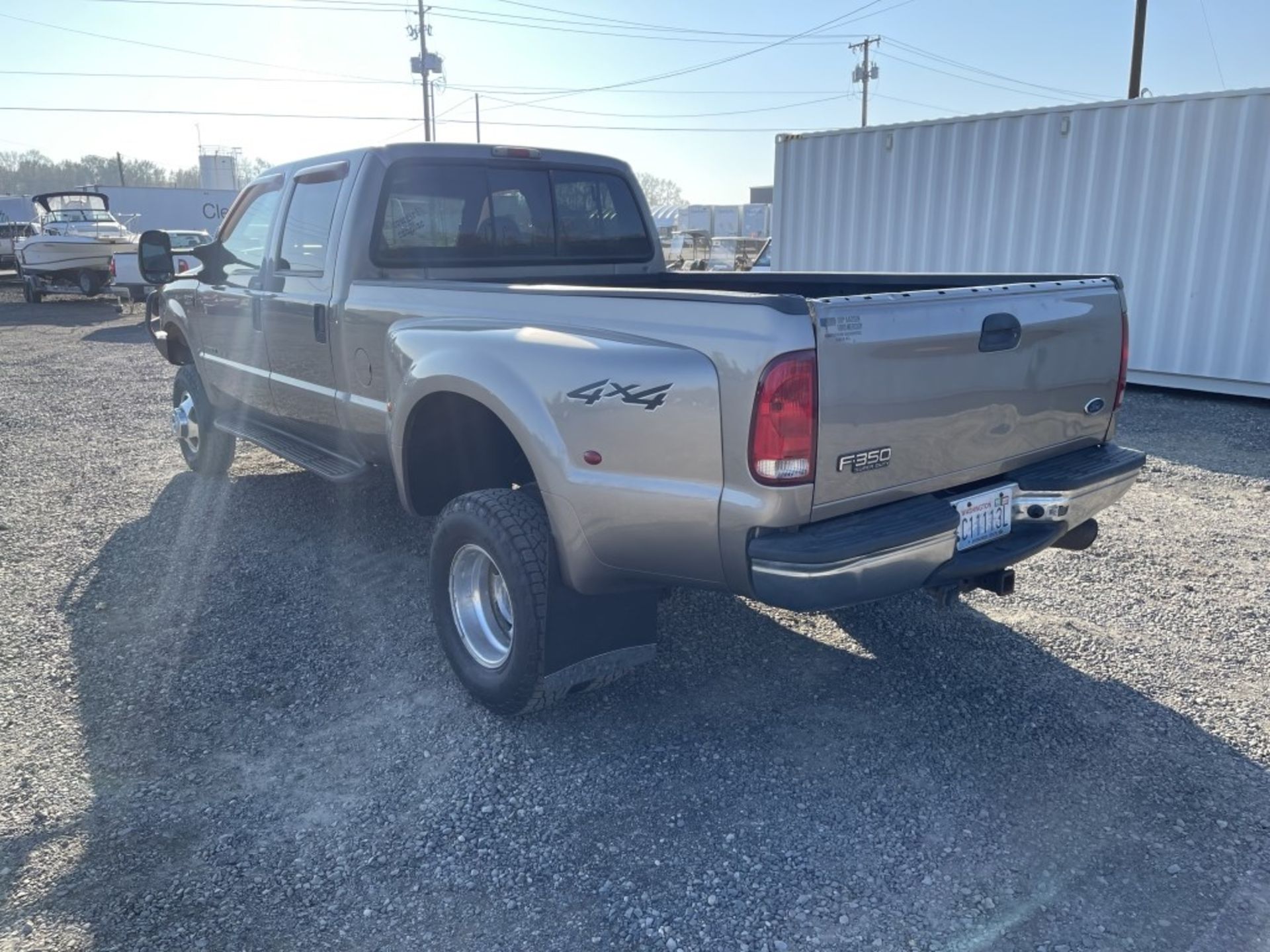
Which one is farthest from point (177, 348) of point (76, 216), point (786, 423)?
point (76, 216)

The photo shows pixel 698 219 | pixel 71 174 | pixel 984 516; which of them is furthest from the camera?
pixel 71 174

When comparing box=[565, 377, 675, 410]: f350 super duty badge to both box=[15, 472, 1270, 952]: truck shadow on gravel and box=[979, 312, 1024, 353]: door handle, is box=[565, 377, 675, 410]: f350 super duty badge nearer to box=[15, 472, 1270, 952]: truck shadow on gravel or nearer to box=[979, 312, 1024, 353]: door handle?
box=[979, 312, 1024, 353]: door handle

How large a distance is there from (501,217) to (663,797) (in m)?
2.95

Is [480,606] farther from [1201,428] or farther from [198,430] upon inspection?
[1201,428]

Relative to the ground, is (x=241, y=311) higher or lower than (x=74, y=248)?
lower

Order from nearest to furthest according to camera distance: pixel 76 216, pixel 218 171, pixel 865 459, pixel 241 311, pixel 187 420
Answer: pixel 865 459
pixel 241 311
pixel 187 420
pixel 76 216
pixel 218 171

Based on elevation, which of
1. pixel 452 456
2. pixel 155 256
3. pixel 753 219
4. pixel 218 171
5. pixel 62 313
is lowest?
pixel 62 313

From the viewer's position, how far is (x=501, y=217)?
15.6 feet

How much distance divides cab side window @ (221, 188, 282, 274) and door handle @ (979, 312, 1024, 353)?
3.81 meters

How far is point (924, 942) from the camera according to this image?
2406 millimetres

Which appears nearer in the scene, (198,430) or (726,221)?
(198,430)

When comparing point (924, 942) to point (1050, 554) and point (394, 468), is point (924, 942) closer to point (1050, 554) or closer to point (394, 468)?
point (394, 468)

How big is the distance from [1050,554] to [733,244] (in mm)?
38849

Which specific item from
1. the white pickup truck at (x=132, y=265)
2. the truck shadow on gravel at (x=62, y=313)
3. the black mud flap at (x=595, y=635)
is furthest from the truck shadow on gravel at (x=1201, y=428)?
the truck shadow on gravel at (x=62, y=313)
